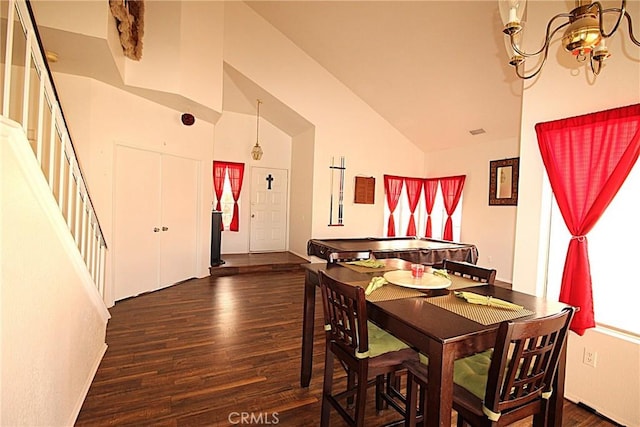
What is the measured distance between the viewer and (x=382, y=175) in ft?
22.8

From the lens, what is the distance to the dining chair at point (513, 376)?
1180mm

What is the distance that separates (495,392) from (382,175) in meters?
5.96

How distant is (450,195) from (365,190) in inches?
69.7

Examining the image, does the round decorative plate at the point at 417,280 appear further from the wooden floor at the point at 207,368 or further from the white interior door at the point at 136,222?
the white interior door at the point at 136,222

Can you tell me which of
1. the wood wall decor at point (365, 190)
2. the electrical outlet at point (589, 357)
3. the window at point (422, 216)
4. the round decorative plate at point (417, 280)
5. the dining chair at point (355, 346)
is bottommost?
the electrical outlet at point (589, 357)

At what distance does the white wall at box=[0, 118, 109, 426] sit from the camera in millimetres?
1209

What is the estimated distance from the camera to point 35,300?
142 cm

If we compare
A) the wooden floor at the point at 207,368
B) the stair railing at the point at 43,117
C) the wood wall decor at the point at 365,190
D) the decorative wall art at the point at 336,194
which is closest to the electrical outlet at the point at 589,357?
the wooden floor at the point at 207,368

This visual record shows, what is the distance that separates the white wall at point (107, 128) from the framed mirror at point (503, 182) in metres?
5.32

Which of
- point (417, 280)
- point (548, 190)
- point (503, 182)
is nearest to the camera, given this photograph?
point (417, 280)

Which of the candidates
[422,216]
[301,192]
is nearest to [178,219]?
[301,192]

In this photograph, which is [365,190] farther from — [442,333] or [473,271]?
[442,333]

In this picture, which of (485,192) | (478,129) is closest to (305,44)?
(478,129)

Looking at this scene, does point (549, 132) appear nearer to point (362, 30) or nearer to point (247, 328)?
point (247, 328)
